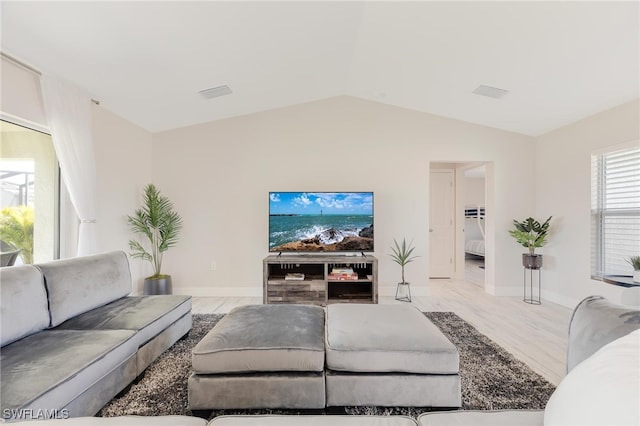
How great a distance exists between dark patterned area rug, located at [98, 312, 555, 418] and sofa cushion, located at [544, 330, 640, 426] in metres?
1.12

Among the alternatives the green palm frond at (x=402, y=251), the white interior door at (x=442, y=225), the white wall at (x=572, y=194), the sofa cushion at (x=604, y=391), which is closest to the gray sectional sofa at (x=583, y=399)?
the sofa cushion at (x=604, y=391)

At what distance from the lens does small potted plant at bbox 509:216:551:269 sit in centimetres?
366

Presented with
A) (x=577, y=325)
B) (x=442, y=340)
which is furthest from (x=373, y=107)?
(x=577, y=325)

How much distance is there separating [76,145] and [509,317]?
483cm

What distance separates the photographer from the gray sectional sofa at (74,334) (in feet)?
4.09

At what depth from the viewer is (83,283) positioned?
2.07 meters

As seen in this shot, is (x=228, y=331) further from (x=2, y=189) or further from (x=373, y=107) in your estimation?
(x=373, y=107)

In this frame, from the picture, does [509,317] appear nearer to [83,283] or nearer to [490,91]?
[490,91]

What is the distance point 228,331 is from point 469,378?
5.36 feet

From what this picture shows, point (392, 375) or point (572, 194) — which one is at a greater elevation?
point (572, 194)

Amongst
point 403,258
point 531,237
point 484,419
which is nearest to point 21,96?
point 484,419

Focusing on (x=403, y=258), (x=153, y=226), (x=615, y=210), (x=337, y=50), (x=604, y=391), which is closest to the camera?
(x=604, y=391)

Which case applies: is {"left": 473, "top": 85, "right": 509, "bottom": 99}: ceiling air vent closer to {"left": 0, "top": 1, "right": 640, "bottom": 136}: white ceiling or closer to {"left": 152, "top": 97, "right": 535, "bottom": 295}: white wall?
{"left": 0, "top": 1, "right": 640, "bottom": 136}: white ceiling

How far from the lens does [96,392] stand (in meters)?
1.49
